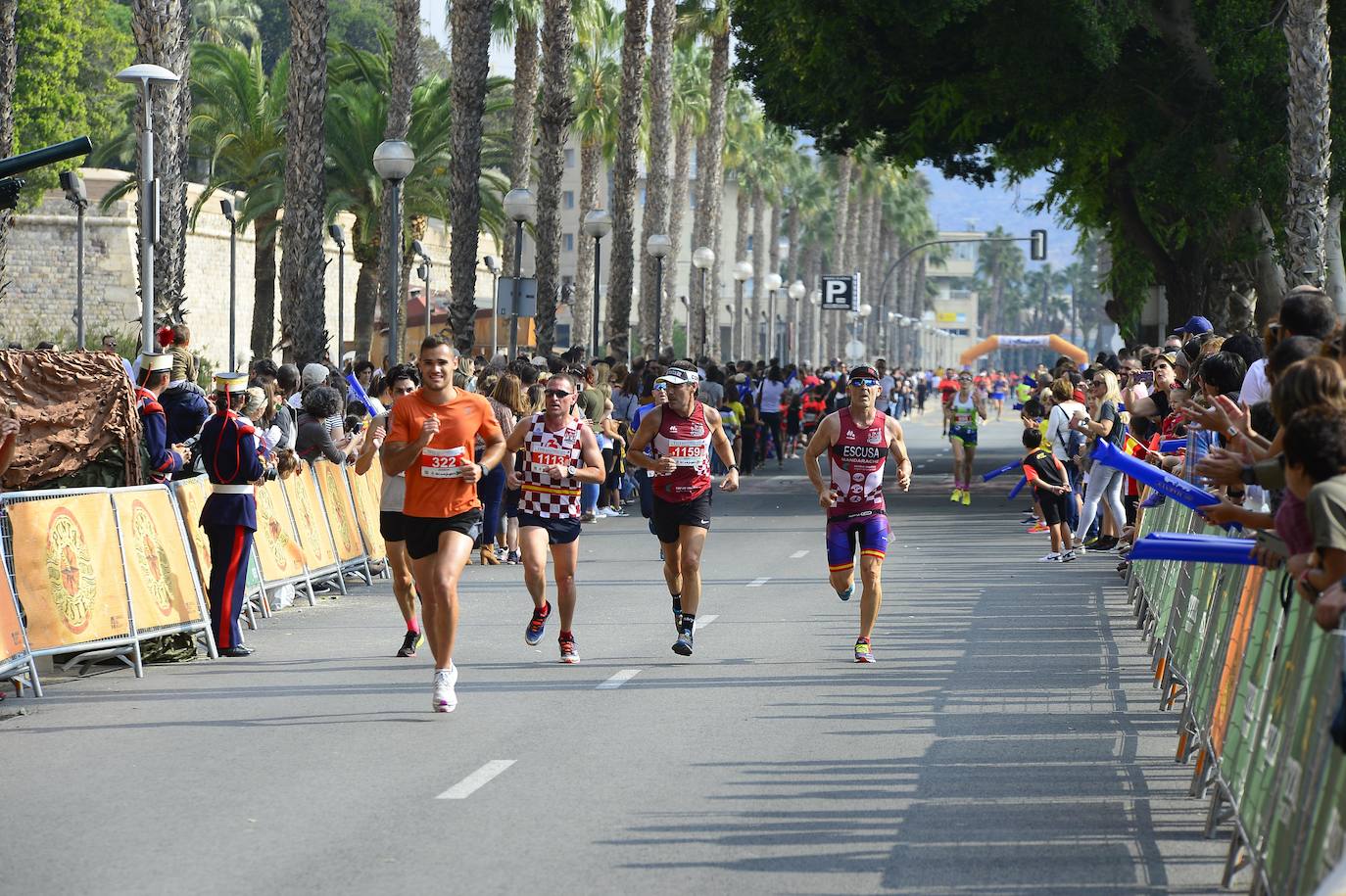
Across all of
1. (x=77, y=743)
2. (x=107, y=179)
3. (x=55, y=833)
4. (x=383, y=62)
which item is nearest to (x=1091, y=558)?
(x=77, y=743)

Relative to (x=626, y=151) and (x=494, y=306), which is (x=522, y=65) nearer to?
(x=494, y=306)

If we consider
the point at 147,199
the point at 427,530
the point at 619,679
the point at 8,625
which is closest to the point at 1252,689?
the point at 427,530

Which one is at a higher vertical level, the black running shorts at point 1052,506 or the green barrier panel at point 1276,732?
the green barrier panel at point 1276,732

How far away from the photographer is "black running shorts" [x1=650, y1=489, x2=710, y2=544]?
1322 centimetres

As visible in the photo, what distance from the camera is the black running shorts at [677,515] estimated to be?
1322 centimetres

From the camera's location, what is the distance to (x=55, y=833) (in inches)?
305

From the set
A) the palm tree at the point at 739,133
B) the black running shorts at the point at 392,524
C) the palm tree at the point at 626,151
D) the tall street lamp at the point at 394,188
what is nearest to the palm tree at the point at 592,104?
the palm tree at the point at 626,151

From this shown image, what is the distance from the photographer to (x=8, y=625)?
1096 cm

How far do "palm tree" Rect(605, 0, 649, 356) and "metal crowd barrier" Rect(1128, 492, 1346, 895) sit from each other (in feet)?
103

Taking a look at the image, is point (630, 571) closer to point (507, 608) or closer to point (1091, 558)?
point (507, 608)

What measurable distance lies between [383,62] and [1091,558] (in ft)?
102

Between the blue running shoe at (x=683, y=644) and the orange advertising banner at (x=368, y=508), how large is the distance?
19.3 ft

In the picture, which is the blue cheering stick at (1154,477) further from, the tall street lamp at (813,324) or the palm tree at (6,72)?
the tall street lamp at (813,324)

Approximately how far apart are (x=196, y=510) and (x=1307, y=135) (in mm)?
15263
